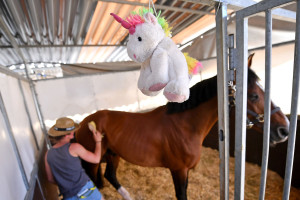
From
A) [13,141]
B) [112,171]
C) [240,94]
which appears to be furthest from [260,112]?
[112,171]

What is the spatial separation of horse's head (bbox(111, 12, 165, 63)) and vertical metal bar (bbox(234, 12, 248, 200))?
383mm

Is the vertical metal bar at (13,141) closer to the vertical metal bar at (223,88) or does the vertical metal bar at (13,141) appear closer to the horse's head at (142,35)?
the horse's head at (142,35)

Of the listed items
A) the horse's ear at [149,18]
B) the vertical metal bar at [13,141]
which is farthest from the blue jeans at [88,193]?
the horse's ear at [149,18]

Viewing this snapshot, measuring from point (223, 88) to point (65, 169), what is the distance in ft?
4.16

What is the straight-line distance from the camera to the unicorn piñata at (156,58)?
381 millimetres

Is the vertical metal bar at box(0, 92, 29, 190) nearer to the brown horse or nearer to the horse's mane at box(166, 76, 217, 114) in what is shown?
the brown horse

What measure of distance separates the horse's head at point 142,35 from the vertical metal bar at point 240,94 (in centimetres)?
38

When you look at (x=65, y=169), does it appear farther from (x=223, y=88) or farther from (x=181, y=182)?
(x=223, y=88)

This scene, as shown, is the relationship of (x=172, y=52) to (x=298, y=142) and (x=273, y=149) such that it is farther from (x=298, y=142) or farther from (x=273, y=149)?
(x=273, y=149)

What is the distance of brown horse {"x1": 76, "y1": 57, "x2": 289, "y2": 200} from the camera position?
1058 mm

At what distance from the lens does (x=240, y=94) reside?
64 cm

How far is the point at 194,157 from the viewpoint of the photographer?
1.29 meters

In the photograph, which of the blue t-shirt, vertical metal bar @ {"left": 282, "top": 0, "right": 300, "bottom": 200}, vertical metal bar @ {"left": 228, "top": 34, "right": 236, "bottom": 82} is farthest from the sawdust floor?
vertical metal bar @ {"left": 228, "top": 34, "right": 236, "bottom": 82}

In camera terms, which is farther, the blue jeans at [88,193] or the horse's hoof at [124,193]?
the horse's hoof at [124,193]
